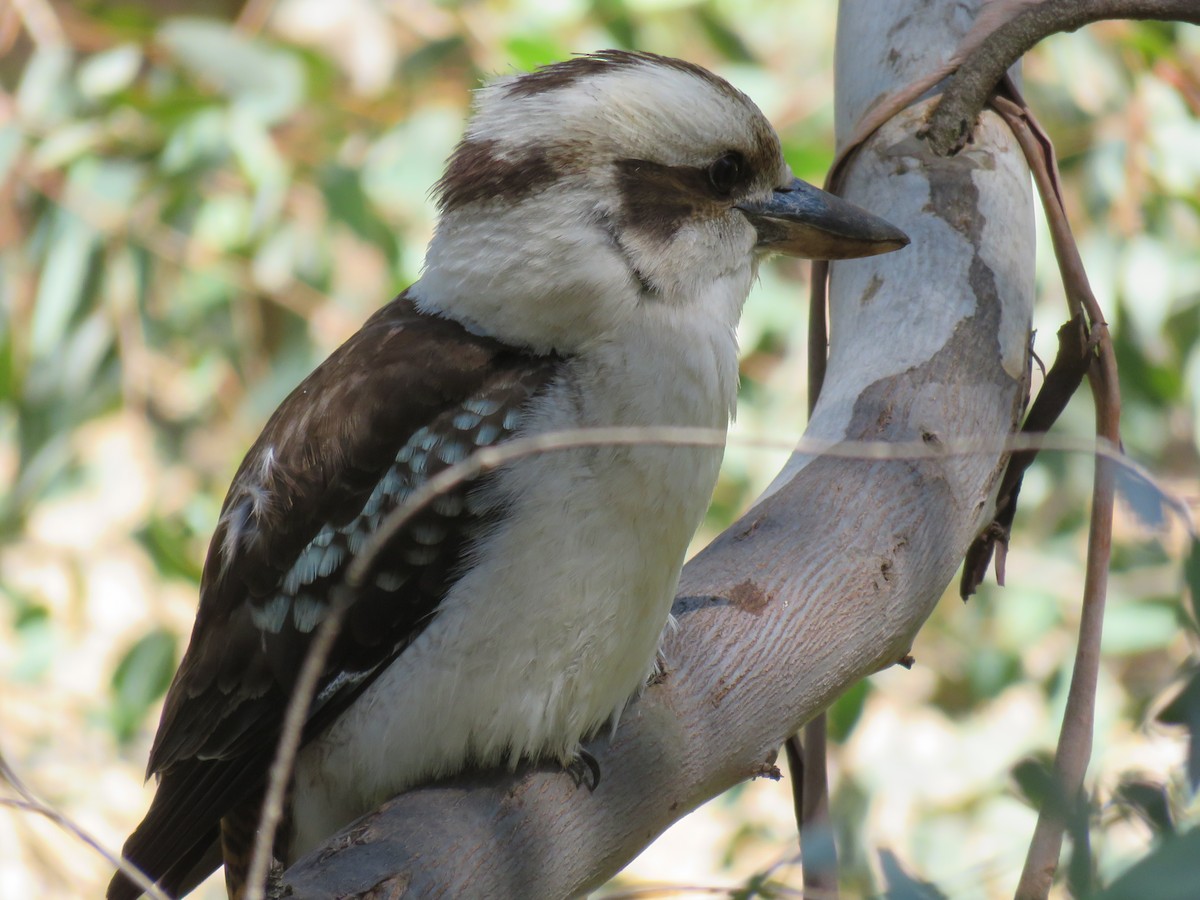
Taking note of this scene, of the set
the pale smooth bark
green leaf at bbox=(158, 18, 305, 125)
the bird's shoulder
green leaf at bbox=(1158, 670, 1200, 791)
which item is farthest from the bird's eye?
green leaf at bbox=(158, 18, 305, 125)

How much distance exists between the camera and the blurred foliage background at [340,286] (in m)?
2.85

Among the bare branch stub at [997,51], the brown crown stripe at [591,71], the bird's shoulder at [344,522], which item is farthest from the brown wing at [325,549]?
the bare branch stub at [997,51]

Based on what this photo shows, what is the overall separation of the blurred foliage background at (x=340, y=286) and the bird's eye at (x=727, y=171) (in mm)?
1131

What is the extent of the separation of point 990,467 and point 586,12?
1932 millimetres

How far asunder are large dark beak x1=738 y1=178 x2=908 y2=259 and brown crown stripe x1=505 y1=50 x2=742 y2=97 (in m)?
0.13

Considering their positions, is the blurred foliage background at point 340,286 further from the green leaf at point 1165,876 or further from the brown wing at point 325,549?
the green leaf at point 1165,876

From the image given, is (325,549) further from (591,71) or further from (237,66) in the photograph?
(237,66)

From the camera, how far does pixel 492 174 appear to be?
151cm

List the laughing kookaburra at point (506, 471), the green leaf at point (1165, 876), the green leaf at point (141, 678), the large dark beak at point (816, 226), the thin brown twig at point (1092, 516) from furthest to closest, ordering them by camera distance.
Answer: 1. the green leaf at point (141, 678)
2. the large dark beak at point (816, 226)
3. the laughing kookaburra at point (506, 471)
4. the thin brown twig at point (1092, 516)
5. the green leaf at point (1165, 876)

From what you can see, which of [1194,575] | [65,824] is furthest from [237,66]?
[1194,575]

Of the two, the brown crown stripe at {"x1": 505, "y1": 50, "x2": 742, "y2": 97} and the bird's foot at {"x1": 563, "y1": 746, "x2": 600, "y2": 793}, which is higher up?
the brown crown stripe at {"x1": 505, "y1": 50, "x2": 742, "y2": 97}

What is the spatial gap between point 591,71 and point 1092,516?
0.73 m

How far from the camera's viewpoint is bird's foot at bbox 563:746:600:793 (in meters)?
1.36

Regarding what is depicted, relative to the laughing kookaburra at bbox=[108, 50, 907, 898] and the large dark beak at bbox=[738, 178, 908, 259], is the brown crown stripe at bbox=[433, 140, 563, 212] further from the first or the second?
the large dark beak at bbox=[738, 178, 908, 259]
